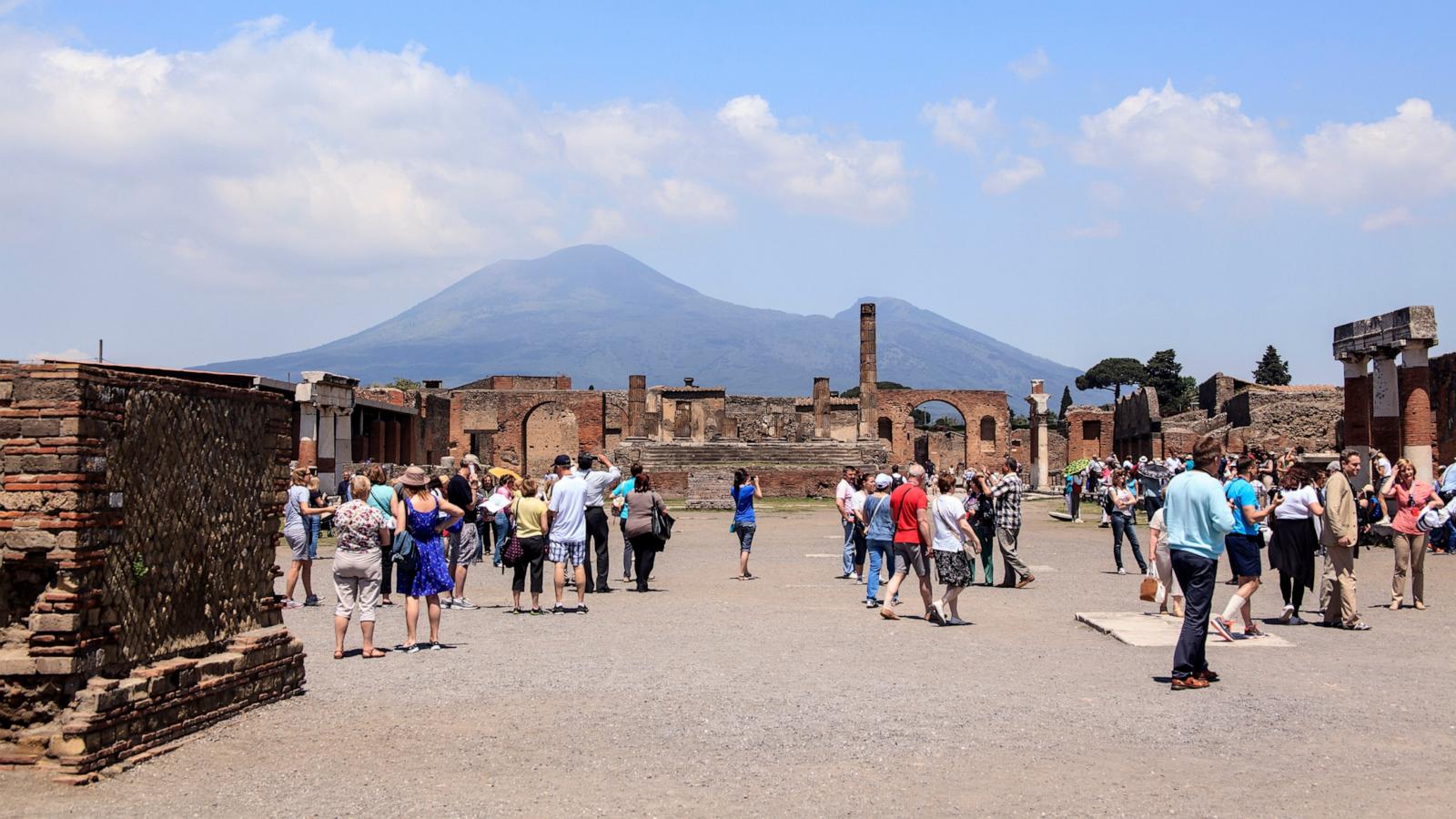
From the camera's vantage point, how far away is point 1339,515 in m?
11.5

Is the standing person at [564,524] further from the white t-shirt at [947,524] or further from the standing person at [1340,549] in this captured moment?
the standing person at [1340,549]

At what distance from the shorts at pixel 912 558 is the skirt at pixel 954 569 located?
214 mm

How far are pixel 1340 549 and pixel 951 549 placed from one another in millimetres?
3403

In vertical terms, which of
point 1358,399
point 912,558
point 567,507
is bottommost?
point 912,558

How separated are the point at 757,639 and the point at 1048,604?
4.11 m

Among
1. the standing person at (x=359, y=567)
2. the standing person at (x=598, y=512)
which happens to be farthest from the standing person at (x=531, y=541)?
the standing person at (x=359, y=567)

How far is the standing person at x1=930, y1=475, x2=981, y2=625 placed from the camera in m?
12.0

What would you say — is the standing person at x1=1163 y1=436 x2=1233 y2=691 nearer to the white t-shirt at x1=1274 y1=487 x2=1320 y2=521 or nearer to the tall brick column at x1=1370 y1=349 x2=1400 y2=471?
the white t-shirt at x1=1274 y1=487 x2=1320 y2=521

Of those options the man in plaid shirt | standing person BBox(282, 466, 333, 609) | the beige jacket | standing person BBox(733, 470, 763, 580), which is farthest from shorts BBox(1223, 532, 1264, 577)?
standing person BBox(282, 466, 333, 609)

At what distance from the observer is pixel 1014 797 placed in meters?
6.06

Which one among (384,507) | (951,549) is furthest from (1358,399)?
(384,507)

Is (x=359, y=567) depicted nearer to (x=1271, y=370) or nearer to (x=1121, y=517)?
(x=1121, y=517)

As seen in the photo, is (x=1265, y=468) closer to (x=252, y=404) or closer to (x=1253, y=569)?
(x=1253, y=569)

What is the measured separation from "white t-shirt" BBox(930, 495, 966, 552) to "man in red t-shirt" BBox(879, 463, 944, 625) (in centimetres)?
10
